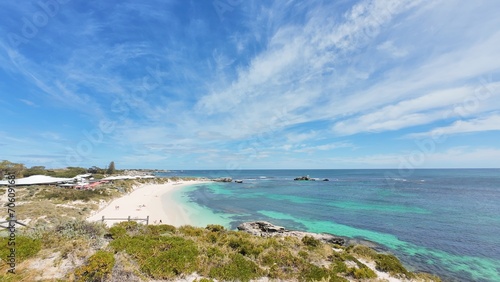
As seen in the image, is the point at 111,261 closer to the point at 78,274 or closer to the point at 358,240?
the point at 78,274

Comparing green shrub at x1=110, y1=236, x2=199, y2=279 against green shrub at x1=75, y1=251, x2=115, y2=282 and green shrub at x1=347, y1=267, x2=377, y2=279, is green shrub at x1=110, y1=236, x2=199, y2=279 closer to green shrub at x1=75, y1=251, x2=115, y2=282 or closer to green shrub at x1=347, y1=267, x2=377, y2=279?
green shrub at x1=75, y1=251, x2=115, y2=282

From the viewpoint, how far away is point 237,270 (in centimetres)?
1081

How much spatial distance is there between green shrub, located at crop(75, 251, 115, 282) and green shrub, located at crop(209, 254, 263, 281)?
4163 mm

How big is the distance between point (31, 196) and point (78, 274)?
34.8 m

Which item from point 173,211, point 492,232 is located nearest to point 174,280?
point 173,211

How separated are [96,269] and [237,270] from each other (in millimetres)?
5790

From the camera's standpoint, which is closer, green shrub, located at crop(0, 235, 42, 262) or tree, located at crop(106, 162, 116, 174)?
green shrub, located at crop(0, 235, 42, 262)

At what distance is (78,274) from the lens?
28.9ft

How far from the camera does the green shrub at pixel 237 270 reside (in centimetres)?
1033

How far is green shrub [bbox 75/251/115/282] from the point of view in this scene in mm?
8828

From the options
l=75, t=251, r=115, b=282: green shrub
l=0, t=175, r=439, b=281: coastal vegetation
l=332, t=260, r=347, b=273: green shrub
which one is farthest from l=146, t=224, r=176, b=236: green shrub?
l=332, t=260, r=347, b=273: green shrub

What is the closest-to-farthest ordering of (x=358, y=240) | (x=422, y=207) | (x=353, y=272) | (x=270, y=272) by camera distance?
(x=270, y=272)
(x=353, y=272)
(x=358, y=240)
(x=422, y=207)

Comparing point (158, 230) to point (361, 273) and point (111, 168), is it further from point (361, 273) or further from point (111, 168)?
point (111, 168)

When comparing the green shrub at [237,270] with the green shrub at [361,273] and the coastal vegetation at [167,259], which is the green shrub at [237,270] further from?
the green shrub at [361,273]
